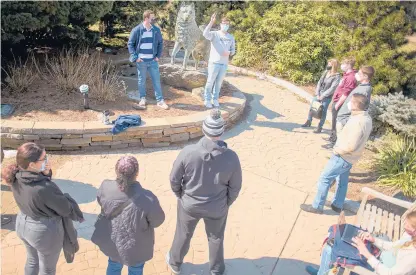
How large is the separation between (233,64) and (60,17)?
5528 mm

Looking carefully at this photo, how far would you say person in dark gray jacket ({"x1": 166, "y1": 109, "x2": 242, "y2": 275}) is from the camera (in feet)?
11.1

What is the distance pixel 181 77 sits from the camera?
8367 mm

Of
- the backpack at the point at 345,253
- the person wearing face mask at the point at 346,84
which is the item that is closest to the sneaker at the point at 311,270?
the backpack at the point at 345,253

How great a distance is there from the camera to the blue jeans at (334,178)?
4746 millimetres

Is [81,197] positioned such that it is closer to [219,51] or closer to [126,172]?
[126,172]

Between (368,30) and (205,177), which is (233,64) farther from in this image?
(205,177)

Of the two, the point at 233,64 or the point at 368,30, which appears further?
the point at 233,64

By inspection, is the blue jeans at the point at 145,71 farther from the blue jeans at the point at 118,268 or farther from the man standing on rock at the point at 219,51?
the blue jeans at the point at 118,268

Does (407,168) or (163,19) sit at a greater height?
(163,19)

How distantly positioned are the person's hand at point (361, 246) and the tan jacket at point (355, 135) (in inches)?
54.4

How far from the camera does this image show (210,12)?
1377 cm

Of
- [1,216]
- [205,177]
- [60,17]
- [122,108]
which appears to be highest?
[60,17]

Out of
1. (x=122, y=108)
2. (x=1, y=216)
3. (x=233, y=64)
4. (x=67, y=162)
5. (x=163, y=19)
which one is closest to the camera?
(x=1, y=216)

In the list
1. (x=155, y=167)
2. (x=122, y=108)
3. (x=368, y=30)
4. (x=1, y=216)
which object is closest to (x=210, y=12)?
(x=368, y=30)
